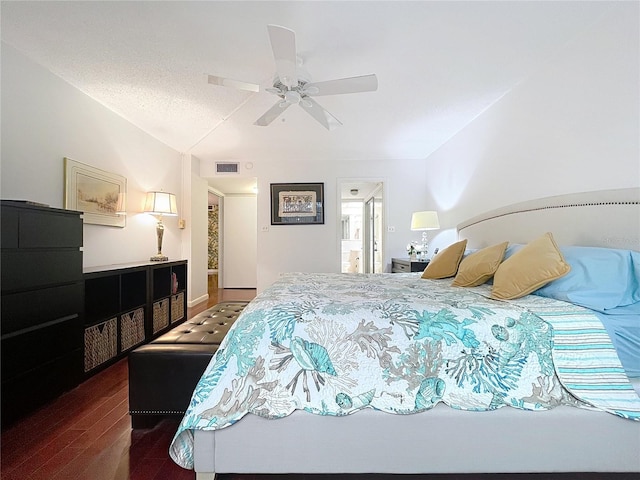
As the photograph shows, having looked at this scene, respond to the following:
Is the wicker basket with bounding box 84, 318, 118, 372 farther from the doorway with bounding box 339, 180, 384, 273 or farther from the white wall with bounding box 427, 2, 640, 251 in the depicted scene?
the white wall with bounding box 427, 2, 640, 251

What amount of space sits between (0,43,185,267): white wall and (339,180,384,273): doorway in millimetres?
2898

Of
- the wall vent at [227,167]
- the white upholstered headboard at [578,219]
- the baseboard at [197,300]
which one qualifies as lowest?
the baseboard at [197,300]

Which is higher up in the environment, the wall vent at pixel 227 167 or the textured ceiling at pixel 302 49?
the textured ceiling at pixel 302 49

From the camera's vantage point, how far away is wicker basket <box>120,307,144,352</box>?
2654 millimetres

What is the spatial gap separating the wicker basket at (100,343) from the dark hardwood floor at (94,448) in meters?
0.31

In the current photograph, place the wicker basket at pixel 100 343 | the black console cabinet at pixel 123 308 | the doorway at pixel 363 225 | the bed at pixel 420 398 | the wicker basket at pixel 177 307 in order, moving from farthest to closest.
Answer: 1. the doorway at pixel 363 225
2. the wicker basket at pixel 177 307
3. the black console cabinet at pixel 123 308
4. the wicker basket at pixel 100 343
5. the bed at pixel 420 398

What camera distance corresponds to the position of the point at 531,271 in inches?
59.6

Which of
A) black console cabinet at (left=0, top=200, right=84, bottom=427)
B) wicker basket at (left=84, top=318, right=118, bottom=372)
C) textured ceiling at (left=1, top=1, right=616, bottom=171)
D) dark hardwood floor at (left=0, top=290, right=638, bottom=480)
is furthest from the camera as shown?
wicker basket at (left=84, top=318, right=118, bottom=372)

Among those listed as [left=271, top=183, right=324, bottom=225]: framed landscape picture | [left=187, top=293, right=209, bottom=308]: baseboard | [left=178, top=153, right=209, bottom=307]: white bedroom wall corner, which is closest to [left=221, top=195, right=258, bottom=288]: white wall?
[left=187, top=293, right=209, bottom=308]: baseboard

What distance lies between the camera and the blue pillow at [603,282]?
1349 mm

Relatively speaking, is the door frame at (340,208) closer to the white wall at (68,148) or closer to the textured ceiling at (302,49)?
the textured ceiling at (302,49)

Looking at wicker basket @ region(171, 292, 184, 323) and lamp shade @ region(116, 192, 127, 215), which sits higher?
lamp shade @ region(116, 192, 127, 215)

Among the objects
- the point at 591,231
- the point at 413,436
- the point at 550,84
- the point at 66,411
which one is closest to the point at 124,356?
the point at 66,411

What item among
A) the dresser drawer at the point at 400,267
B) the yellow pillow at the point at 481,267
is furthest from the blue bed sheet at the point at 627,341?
the dresser drawer at the point at 400,267
